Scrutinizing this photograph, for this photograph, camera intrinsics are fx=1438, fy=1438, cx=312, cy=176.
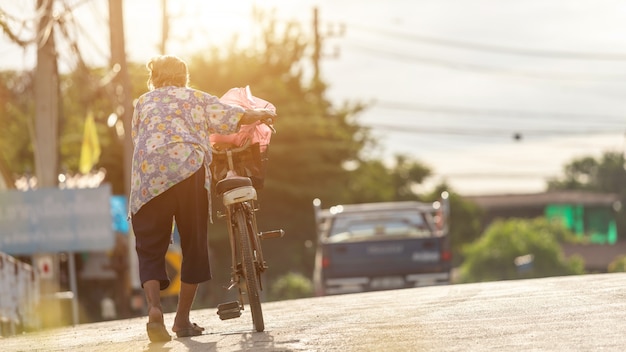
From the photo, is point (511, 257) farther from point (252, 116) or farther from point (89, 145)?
point (252, 116)

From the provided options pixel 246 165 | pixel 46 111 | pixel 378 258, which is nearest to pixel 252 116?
pixel 246 165

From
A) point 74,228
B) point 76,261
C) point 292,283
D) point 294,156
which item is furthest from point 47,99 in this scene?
point 294,156

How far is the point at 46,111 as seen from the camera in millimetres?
26859

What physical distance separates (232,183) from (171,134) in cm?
50

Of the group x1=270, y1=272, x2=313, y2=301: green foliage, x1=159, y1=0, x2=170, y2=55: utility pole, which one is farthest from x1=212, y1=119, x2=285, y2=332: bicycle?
x1=159, y1=0, x2=170, y2=55: utility pole

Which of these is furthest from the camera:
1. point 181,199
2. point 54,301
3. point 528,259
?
point 528,259

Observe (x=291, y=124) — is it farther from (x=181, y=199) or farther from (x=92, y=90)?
(x=181, y=199)

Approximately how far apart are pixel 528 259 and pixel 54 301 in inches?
618

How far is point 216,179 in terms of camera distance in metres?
9.44

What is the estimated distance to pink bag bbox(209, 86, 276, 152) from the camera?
31.0 ft

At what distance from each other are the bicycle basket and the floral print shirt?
318 mm

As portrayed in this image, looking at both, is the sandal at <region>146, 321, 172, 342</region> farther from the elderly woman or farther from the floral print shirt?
the floral print shirt

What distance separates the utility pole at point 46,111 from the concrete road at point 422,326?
14.7 metres

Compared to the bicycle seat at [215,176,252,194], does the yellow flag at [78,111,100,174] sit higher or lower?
higher
